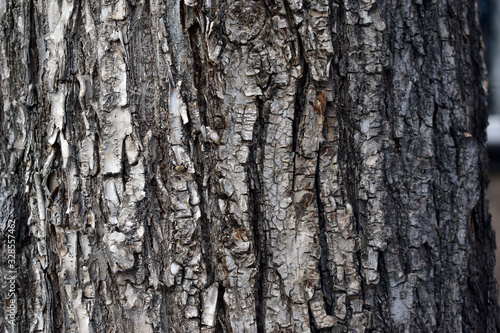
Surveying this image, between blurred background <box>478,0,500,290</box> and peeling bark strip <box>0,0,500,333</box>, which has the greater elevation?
blurred background <box>478,0,500,290</box>

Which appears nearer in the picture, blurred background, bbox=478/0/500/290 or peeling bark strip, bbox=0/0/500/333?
peeling bark strip, bbox=0/0/500/333

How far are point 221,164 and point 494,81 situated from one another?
93.6 inches

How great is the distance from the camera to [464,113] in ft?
3.42

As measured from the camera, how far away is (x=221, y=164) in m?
0.88

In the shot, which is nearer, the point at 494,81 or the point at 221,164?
the point at 221,164

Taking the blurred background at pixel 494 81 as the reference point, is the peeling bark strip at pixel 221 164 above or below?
below

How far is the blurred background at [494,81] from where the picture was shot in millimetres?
2385

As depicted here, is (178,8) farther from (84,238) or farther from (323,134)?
(84,238)

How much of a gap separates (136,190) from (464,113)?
876mm

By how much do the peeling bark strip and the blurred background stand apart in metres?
1.82

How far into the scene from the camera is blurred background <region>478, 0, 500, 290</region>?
2.38 m

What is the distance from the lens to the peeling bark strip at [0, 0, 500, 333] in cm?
87

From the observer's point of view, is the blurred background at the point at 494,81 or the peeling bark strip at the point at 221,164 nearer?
the peeling bark strip at the point at 221,164

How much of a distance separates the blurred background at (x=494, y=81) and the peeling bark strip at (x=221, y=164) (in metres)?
1.82
